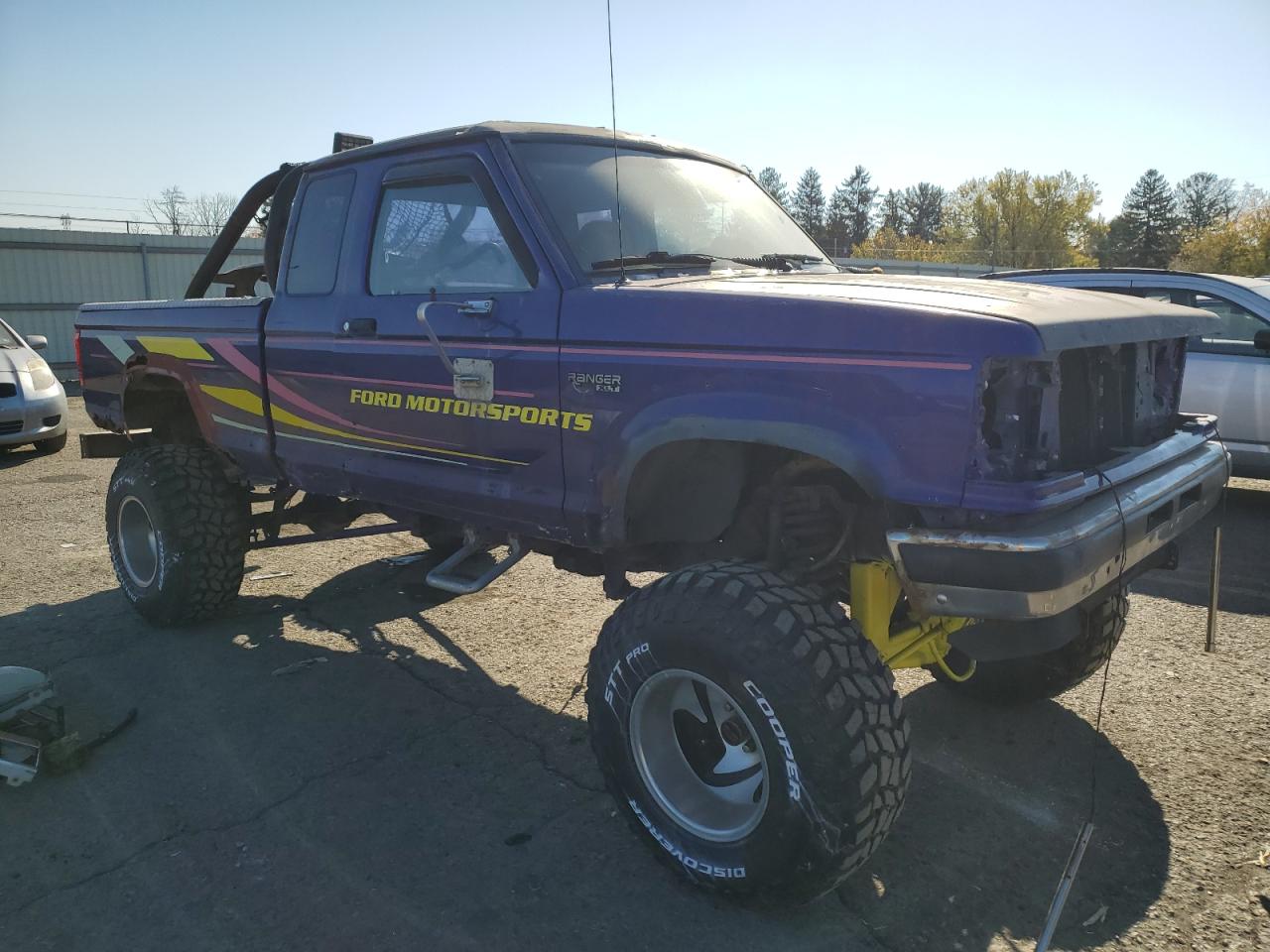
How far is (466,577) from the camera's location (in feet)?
12.0

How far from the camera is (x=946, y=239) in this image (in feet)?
182

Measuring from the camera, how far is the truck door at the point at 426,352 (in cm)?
320

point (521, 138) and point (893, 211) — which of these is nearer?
point (521, 138)

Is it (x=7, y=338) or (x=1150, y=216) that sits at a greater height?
(x=1150, y=216)

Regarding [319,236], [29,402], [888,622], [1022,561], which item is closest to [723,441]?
[888,622]

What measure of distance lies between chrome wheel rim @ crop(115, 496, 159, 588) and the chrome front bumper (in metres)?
4.15

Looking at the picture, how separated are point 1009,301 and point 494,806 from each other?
2.24 metres

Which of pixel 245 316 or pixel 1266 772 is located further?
pixel 245 316

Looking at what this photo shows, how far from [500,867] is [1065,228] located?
58846mm

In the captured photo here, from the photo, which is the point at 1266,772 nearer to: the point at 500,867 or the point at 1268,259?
the point at 500,867

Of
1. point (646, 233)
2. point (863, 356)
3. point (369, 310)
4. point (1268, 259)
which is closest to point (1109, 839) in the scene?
point (863, 356)

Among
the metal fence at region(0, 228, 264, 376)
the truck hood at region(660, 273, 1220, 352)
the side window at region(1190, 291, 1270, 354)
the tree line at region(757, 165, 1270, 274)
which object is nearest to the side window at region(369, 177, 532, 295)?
the truck hood at region(660, 273, 1220, 352)

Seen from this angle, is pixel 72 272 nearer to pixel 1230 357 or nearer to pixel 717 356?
pixel 1230 357

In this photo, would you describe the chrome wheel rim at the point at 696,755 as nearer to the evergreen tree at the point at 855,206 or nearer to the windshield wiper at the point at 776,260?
the windshield wiper at the point at 776,260
